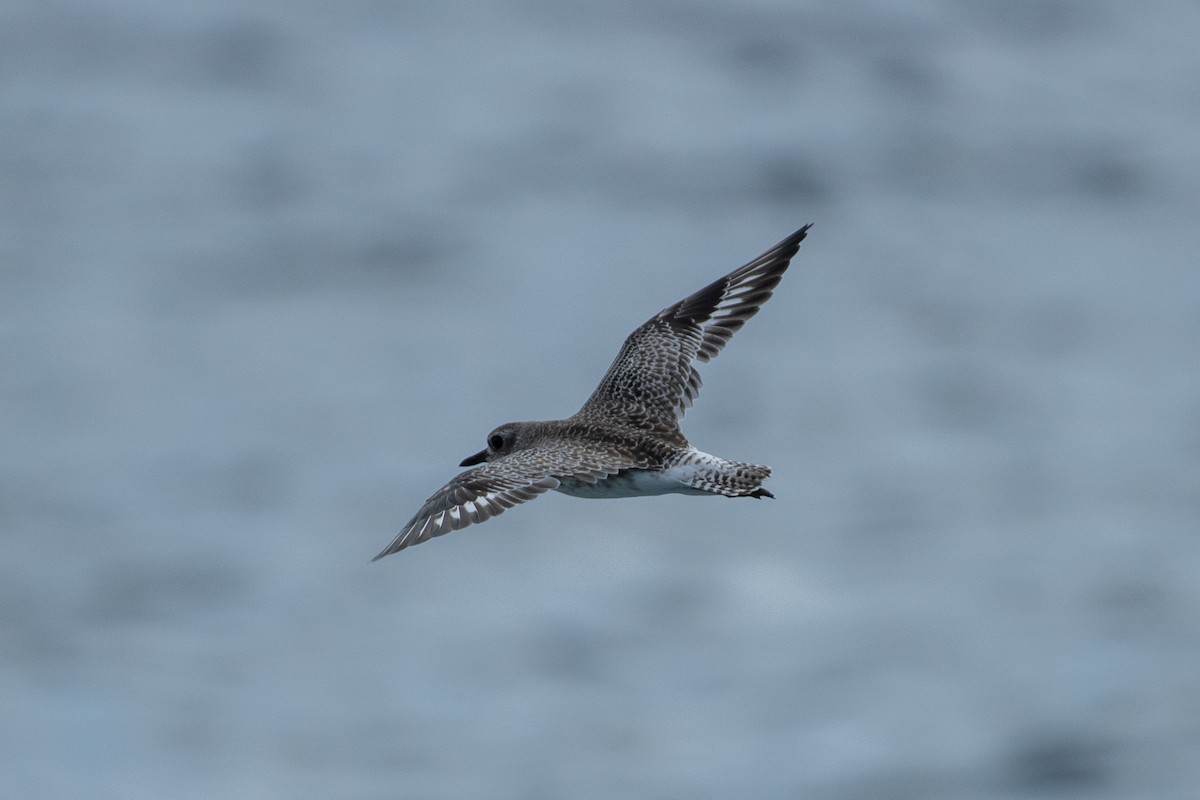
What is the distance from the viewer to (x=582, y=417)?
1903 centimetres

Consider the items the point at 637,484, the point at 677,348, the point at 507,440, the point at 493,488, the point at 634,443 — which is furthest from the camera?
the point at 677,348

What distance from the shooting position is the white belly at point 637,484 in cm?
1736

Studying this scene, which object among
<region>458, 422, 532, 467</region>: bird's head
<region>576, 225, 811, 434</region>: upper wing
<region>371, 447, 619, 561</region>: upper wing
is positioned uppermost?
<region>576, 225, 811, 434</region>: upper wing

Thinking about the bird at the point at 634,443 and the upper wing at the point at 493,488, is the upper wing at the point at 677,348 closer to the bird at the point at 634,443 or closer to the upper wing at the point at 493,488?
the bird at the point at 634,443

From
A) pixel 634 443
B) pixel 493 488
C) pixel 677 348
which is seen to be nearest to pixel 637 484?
pixel 634 443

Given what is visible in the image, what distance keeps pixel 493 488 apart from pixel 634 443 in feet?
6.91

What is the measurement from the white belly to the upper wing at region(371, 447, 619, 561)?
0.23 m

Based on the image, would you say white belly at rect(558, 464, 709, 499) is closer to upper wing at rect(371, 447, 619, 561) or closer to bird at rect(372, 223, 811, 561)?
bird at rect(372, 223, 811, 561)

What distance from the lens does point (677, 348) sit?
19875mm

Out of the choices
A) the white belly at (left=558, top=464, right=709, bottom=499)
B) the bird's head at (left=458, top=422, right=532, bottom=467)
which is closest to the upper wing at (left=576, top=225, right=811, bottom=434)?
the bird's head at (left=458, top=422, right=532, bottom=467)

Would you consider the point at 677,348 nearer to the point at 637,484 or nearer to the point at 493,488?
the point at 637,484

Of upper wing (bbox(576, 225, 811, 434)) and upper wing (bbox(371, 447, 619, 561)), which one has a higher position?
upper wing (bbox(576, 225, 811, 434))

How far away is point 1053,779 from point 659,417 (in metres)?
36.7

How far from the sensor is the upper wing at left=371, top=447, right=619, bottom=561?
15.8 meters
